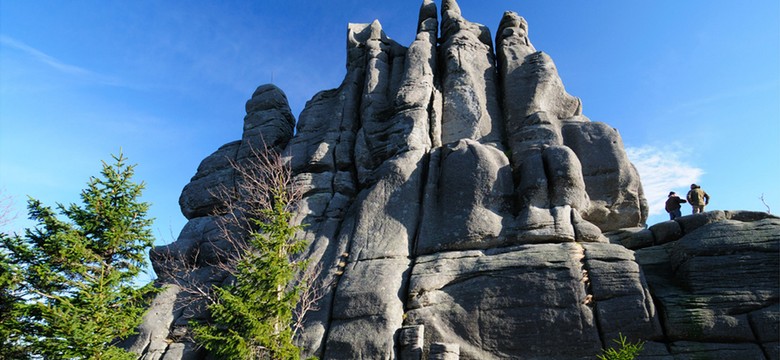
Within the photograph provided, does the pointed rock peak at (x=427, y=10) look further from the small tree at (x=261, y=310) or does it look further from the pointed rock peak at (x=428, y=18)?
the small tree at (x=261, y=310)

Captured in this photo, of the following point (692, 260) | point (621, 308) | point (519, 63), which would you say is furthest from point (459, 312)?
point (519, 63)

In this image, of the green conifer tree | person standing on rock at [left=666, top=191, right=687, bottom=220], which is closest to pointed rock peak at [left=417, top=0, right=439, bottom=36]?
person standing on rock at [left=666, top=191, right=687, bottom=220]

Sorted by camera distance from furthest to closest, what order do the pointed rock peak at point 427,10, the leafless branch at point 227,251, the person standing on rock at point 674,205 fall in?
1. the pointed rock peak at point 427,10
2. the person standing on rock at point 674,205
3. the leafless branch at point 227,251

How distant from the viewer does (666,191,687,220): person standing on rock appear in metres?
22.8

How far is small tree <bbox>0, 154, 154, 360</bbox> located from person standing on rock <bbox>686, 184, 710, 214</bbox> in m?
23.6

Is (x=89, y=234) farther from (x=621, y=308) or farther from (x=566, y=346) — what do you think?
(x=621, y=308)

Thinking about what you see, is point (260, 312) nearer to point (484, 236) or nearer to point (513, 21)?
point (484, 236)

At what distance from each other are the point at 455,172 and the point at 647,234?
807 cm

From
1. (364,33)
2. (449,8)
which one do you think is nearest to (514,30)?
(449,8)

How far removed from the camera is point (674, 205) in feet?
75.4

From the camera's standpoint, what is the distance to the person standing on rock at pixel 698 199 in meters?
21.7

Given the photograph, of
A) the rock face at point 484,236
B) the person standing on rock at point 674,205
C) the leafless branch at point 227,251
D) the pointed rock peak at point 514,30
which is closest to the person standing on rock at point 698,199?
the person standing on rock at point 674,205

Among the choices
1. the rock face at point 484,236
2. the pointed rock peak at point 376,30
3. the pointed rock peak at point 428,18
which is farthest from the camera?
the pointed rock peak at point 376,30

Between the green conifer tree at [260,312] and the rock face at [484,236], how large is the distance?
140 centimetres
